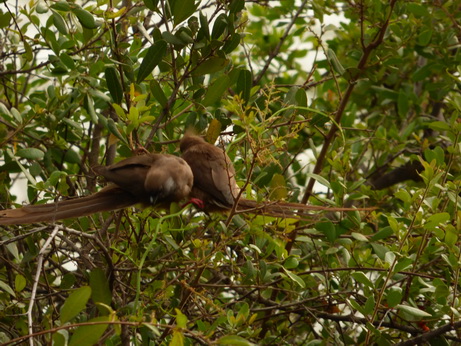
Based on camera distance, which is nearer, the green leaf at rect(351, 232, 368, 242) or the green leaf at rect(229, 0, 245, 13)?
the green leaf at rect(229, 0, 245, 13)

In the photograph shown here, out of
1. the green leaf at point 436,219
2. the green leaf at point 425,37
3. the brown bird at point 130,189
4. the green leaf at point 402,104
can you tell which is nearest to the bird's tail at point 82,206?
the brown bird at point 130,189

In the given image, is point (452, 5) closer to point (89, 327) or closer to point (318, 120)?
point (318, 120)

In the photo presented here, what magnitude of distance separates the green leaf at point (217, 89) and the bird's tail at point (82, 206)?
504 mm

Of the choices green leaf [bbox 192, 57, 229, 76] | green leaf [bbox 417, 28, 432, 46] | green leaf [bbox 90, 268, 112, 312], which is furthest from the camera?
green leaf [bbox 417, 28, 432, 46]

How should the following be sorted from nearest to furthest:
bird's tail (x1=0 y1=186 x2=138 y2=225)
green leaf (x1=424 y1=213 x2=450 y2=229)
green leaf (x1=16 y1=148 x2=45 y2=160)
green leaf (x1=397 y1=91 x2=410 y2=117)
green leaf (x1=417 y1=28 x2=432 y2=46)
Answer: bird's tail (x1=0 y1=186 x2=138 y2=225), green leaf (x1=424 y1=213 x2=450 y2=229), green leaf (x1=16 y1=148 x2=45 y2=160), green leaf (x1=417 y1=28 x2=432 y2=46), green leaf (x1=397 y1=91 x2=410 y2=117)

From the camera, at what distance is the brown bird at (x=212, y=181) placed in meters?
2.90

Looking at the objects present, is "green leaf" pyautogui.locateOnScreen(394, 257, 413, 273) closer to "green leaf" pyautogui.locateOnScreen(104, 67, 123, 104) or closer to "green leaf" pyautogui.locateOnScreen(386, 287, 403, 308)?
"green leaf" pyautogui.locateOnScreen(386, 287, 403, 308)

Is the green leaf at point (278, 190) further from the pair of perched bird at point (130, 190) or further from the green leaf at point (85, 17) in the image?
the green leaf at point (85, 17)

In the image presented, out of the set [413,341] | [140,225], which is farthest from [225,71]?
[413,341]

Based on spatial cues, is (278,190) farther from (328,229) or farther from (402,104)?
(402,104)

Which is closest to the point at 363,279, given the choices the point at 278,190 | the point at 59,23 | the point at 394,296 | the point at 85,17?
the point at 394,296

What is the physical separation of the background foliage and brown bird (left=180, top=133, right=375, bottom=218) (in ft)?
0.17

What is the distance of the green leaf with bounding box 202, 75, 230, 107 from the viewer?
2.99 metres

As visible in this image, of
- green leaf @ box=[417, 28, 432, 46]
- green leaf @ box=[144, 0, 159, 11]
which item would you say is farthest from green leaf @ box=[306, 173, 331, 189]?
green leaf @ box=[417, 28, 432, 46]
